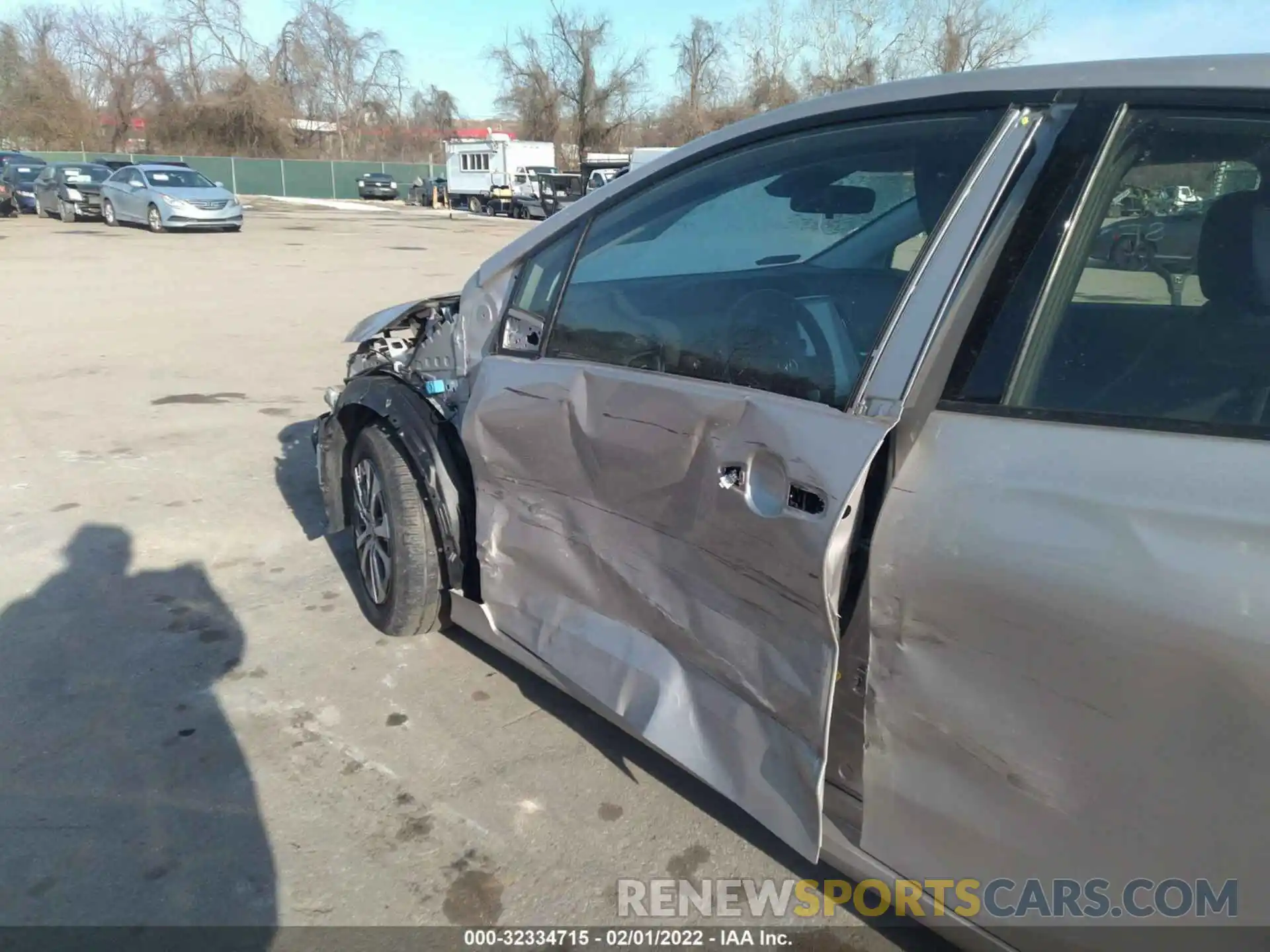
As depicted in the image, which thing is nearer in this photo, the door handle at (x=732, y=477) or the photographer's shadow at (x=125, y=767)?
the door handle at (x=732, y=477)

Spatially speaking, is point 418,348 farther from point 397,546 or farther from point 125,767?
point 125,767

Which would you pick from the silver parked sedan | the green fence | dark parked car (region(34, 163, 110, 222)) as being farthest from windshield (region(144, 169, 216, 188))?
the green fence

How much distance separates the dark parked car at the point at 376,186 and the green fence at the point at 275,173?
224 cm

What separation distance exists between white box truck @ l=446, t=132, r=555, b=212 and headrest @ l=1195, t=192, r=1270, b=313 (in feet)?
141

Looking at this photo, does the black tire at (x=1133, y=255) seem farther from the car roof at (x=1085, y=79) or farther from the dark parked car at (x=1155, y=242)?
the car roof at (x=1085, y=79)

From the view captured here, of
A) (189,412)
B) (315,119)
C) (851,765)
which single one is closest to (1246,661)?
(851,765)

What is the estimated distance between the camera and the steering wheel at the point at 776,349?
2.04m

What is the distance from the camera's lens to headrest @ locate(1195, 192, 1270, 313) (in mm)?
1757

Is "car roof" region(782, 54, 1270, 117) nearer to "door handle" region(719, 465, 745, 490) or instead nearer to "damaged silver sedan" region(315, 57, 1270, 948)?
"damaged silver sedan" region(315, 57, 1270, 948)

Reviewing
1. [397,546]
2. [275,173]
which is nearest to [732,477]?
→ [397,546]

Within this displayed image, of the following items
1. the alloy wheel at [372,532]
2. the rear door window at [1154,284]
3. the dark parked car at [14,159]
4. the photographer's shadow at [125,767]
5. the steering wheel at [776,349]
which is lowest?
the photographer's shadow at [125,767]

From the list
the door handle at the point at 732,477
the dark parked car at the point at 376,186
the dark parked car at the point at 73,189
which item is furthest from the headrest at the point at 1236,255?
the dark parked car at the point at 376,186

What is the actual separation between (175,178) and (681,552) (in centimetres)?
2681

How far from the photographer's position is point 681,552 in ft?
7.30
